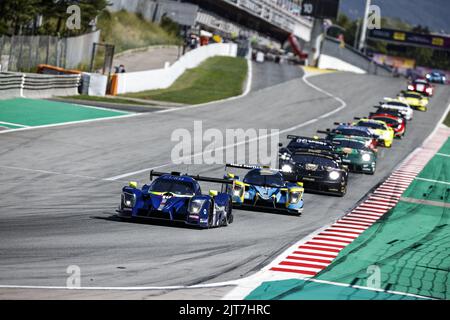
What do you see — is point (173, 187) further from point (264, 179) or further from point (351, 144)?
point (351, 144)

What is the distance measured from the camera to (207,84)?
227ft

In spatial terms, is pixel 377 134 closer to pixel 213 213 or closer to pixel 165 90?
pixel 165 90

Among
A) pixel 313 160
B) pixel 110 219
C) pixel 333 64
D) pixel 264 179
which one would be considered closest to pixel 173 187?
pixel 110 219

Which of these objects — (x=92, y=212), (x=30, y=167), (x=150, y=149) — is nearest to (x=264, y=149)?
(x=150, y=149)

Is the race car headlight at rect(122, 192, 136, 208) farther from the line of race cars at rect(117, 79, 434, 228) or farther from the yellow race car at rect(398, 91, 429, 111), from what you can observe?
the yellow race car at rect(398, 91, 429, 111)

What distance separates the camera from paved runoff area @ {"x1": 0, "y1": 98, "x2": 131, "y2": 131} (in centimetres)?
3887

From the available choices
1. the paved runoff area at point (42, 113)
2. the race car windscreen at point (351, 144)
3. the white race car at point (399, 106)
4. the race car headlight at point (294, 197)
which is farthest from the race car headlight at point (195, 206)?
the white race car at point (399, 106)

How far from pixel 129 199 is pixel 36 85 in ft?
91.6

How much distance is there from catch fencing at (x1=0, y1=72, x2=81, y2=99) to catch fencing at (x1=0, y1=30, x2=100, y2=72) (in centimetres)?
188

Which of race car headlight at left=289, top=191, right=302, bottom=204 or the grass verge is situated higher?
the grass verge
